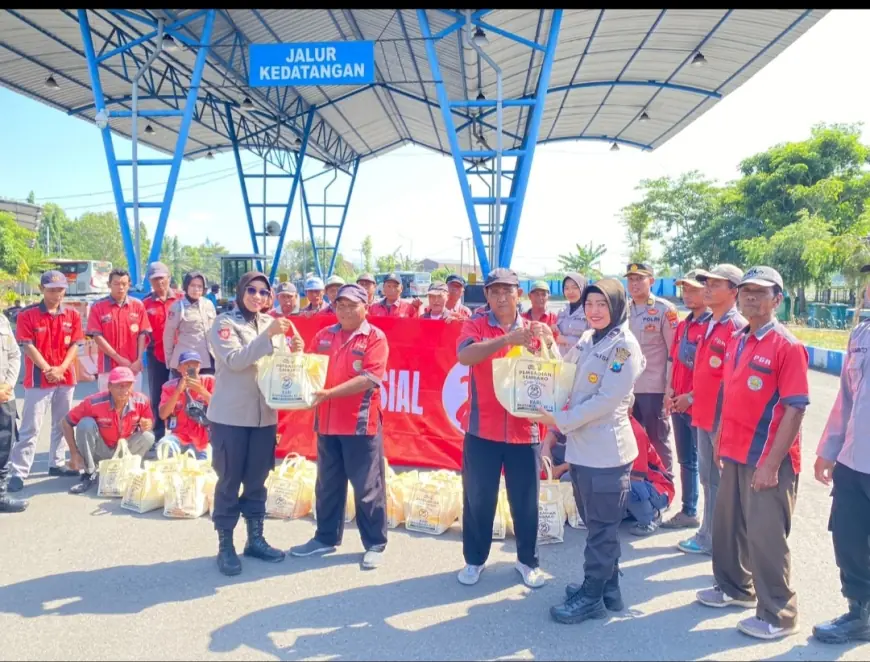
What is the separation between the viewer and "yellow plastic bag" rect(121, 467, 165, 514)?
481 cm

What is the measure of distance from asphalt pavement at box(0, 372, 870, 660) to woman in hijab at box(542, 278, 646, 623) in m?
0.23

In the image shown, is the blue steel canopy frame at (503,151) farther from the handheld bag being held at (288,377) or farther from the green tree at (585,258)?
the green tree at (585,258)

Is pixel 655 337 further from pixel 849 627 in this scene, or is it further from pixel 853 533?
pixel 849 627

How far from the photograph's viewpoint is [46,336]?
566 cm

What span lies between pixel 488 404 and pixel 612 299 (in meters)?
0.96

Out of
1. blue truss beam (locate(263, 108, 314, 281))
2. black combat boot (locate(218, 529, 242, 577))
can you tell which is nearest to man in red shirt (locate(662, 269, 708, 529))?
black combat boot (locate(218, 529, 242, 577))

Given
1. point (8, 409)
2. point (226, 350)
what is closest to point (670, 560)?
point (226, 350)

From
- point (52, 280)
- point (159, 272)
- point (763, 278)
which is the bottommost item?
point (763, 278)

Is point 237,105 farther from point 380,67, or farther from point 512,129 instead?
point 512,129

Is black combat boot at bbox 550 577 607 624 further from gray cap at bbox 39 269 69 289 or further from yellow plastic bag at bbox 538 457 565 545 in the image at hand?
gray cap at bbox 39 269 69 289

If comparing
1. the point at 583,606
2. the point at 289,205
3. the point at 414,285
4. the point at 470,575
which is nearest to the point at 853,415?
the point at 583,606

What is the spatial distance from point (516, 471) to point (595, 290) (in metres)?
1.21

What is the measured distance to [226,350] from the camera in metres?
3.83

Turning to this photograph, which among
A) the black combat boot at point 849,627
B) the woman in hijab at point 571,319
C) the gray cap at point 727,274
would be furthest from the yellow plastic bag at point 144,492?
the black combat boot at point 849,627
